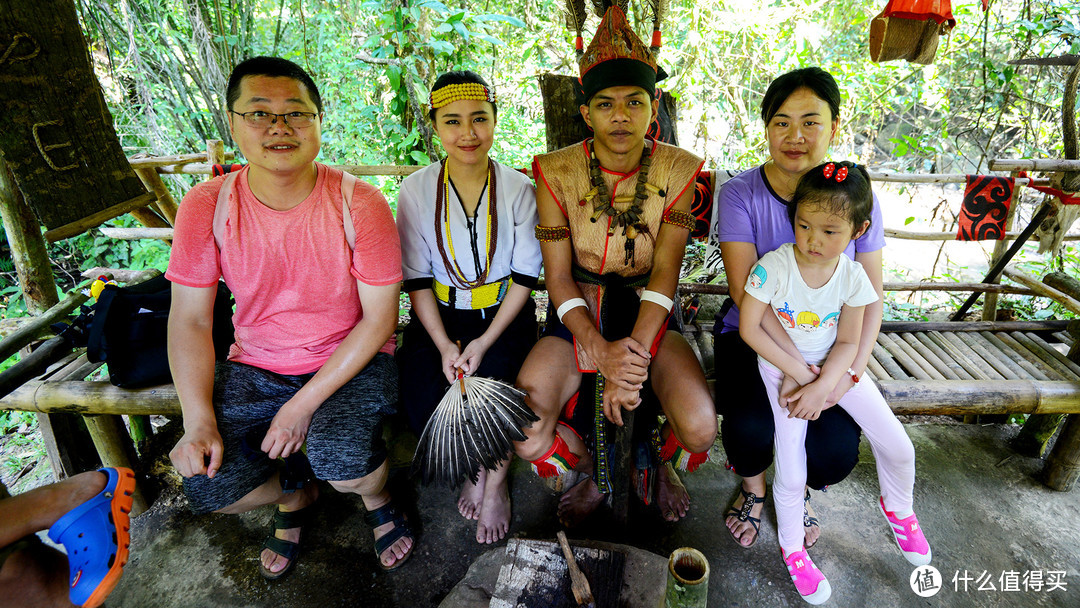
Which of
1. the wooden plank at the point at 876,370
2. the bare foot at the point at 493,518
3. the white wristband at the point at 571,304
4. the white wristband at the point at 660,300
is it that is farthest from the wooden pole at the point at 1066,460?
the bare foot at the point at 493,518

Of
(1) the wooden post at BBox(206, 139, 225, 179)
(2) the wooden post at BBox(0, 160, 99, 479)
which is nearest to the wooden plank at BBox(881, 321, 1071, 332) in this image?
(1) the wooden post at BBox(206, 139, 225, 179)

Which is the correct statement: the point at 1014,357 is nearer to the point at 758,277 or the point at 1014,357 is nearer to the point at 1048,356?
the point at 1048,356

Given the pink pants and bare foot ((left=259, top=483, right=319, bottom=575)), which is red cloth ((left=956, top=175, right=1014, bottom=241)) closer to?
the pink pants

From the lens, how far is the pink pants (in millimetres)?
2088

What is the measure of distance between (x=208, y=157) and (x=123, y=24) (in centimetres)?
342

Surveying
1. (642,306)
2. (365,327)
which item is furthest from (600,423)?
(365,327)

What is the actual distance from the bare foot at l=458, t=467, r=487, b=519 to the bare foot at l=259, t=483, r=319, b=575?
2.46 feet

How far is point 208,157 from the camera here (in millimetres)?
3543

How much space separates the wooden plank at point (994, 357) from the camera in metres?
2.59

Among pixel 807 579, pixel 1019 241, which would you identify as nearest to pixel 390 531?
pixel 807 579

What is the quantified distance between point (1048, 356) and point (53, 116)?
477 centimetres

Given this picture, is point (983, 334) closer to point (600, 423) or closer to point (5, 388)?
point (600, 423)

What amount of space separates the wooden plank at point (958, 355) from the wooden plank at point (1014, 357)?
0.23 meters

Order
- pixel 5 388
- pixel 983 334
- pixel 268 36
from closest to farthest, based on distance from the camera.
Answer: pixel 5 388 < pixel 983 334 < pixel 268 36
